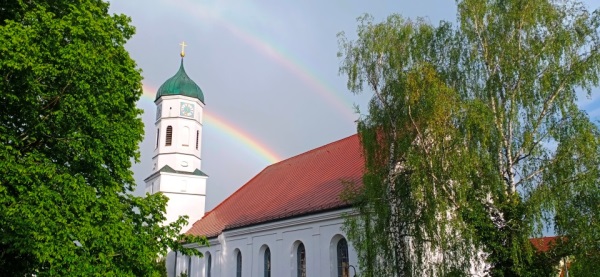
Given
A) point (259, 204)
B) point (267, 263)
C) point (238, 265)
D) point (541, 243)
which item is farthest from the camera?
point (259, 204)

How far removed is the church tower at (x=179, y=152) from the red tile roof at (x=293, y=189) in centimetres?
168

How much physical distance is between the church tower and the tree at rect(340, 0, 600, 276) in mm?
21299

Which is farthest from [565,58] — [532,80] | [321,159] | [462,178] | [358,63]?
[321,159]

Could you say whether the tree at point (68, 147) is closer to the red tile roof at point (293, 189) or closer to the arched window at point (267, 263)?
the red tile roof at point (293, 189)

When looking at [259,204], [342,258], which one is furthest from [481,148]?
[259,204]

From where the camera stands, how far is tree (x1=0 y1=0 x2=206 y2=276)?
36.3 feet

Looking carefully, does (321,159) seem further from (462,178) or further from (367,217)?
(462,178)

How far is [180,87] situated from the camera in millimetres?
34219

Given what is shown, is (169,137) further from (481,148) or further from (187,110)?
(481,148)

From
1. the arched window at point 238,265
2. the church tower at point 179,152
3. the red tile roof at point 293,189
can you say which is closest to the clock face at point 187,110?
the church tower at point 179,152

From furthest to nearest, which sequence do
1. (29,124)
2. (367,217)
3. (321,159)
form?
1. (321,159)
2. (367,217)
3. (29,124)

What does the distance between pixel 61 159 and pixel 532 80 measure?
1154 cm

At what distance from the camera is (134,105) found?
47.3ft

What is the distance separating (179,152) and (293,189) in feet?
36.6
